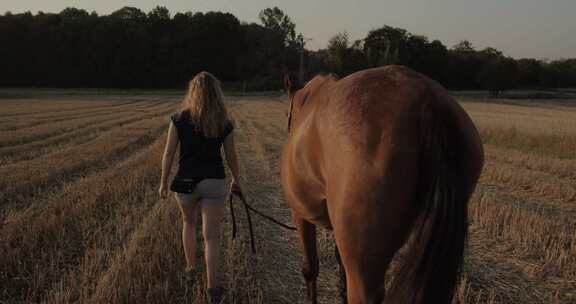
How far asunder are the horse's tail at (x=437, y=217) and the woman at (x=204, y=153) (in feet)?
7.10

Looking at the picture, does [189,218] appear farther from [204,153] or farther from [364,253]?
[364,253]

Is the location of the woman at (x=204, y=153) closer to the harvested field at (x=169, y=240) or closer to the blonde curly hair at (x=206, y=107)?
the blonde curly hair at (x=206, y=107)

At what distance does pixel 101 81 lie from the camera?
71562 millimetres

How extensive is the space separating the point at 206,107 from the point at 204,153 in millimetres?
445

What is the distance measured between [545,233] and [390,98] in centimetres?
482

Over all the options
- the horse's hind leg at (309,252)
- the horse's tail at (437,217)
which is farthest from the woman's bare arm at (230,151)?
the horse's tail at (437,217)

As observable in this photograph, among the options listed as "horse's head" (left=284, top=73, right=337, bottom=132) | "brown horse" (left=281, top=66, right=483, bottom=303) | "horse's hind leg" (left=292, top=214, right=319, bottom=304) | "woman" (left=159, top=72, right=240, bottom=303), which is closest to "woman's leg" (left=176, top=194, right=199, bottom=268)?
"woman" (left=159, top=72, right=240, bottom=303)

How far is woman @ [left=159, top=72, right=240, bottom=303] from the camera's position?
3.68m

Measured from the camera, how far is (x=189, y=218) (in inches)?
157

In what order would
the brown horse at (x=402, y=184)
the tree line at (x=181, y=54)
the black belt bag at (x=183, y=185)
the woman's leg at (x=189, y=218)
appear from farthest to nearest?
the tree line at (x=181, y=54) → the woman's leg at (x=189, y=218) → the black belt bag at (x=183, y=185) → the brown horse at (x=402, y=184)

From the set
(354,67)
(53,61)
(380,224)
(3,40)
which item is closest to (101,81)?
(53,61)

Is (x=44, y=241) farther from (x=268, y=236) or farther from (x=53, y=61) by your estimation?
(x=53, y=61)

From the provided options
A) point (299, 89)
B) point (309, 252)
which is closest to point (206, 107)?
point (299, 89)

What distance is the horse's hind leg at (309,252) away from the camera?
3.52 m
